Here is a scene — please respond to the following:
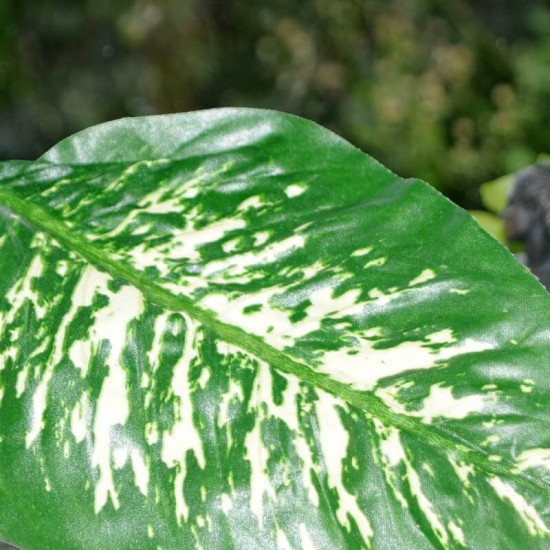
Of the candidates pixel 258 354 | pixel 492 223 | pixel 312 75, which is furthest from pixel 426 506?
pixel 312 75

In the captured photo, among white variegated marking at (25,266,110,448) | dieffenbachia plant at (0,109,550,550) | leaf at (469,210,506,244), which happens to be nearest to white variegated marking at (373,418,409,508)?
dieffenbachia plant at (0,109,550,550)

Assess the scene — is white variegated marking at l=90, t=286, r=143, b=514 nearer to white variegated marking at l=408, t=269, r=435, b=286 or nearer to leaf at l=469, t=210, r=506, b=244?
white variegated marking at l=408, t=269, r=435, b=286

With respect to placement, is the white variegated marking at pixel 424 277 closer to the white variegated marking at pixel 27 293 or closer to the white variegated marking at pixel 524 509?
the white variegated marking at pixel 524 509

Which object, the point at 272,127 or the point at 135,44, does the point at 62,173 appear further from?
the point at 135,44

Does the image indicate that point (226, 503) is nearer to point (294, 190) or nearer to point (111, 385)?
point (111, 385)

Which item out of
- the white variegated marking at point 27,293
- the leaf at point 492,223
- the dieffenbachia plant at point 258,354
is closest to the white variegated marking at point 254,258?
the dieffenbachia plant at point 258,354
